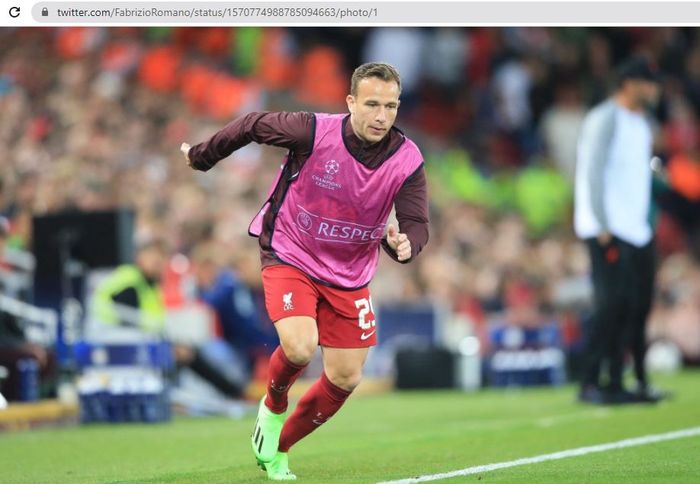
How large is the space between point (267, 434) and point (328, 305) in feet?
2.59

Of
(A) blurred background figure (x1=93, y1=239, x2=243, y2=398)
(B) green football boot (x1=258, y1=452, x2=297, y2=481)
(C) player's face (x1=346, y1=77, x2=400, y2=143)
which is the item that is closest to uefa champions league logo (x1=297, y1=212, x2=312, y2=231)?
(C) player's face (x1=346, y1=77, x2=400, y2=143)

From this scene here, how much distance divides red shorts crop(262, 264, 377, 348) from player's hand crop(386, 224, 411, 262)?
647 millimetres

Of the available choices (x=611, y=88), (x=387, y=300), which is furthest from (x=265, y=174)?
(x=611, y=88)

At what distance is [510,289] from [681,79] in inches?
234

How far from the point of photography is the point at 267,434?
7.59 metres

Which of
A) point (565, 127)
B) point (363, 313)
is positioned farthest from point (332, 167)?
point (565, 127)

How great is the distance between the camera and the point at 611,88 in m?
22.1

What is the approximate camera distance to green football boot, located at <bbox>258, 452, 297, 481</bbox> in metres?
7.54

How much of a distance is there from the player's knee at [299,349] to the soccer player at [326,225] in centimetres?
4

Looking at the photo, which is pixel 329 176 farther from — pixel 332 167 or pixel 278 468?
pixel 278 468

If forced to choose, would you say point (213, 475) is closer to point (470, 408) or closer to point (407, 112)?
point (470, 408)

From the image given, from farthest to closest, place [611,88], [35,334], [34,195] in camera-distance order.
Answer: [611,88]
[34,195]
[35,334]

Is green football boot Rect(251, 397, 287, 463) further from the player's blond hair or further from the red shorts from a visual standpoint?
the player's blond hair

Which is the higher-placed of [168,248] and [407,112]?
[407,112]
